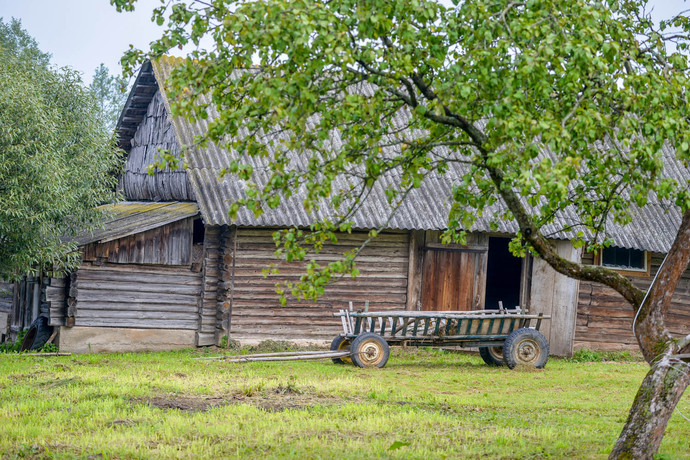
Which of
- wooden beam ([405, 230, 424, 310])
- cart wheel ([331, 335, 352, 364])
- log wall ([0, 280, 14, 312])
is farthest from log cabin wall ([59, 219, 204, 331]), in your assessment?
log wall ([0, 280, 14, 312])

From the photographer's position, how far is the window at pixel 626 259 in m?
18.7

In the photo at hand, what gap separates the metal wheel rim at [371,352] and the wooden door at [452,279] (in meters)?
3.66

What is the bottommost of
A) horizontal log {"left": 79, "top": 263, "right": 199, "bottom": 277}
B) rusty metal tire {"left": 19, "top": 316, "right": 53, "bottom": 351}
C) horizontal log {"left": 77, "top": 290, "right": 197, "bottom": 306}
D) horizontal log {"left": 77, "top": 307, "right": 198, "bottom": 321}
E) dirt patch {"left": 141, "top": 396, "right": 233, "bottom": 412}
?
rusty metal tire {"left": 19, "top": 316, "right": 53, "bottom": 351}

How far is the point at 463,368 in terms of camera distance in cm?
1484

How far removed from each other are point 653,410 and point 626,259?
12352mm

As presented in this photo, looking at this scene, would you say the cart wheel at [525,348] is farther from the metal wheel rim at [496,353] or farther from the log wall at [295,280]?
the log wall at [295,280]

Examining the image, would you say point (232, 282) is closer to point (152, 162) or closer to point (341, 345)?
point (341, 345)

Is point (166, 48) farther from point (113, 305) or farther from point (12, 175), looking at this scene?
point (113, 305)

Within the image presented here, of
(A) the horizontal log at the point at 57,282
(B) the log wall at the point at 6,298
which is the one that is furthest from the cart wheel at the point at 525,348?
(B) the log wall at the point at 6,298

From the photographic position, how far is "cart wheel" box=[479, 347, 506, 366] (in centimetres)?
1534

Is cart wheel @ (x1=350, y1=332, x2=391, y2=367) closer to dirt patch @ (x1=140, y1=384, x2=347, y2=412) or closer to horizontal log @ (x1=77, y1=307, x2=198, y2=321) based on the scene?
dirt patch @ (x1=140, y1=384, x2=347, y2=412)

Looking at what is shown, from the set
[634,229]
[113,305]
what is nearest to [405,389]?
[113,305]

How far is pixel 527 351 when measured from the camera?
1470cm

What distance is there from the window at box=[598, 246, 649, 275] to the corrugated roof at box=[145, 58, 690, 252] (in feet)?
2.10
